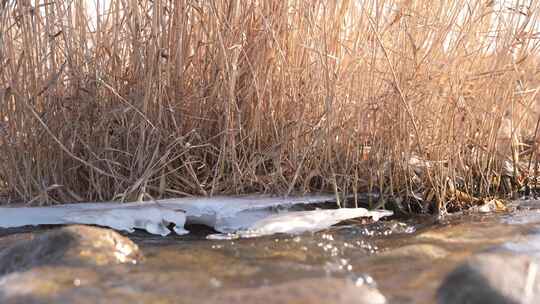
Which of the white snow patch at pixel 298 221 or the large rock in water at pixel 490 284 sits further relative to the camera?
the white snow patch at pixel 298 221

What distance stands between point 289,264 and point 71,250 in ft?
1.93

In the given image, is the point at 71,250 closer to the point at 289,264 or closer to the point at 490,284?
the point at 289,264

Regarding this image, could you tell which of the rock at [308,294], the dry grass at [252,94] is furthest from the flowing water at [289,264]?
the dry grass at [252,94]

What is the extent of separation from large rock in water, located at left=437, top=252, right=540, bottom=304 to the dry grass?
90cm

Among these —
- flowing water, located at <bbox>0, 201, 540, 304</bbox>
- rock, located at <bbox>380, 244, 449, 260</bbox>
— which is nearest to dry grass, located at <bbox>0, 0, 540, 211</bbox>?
flowing water, located at <bbox>0, 201, 540, 304</bbox>

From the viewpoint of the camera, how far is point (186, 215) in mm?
2342

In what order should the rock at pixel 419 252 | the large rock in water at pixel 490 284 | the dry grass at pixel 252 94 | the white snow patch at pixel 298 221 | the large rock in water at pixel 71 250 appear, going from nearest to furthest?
the large rock in water at pixel 490 284, the large rock in water at pixel 71 250, the rock at pixel 419 252, the white snow patch at pixel 298 221, the dry grass at pixel 252 94

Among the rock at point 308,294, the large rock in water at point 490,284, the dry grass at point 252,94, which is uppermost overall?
the dry grass at point 252,94

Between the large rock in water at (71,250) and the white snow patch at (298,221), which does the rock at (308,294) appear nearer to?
the large rock in water at (71,250)

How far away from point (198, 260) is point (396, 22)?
46.4 inches

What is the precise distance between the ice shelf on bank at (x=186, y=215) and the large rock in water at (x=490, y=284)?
78 centimetres

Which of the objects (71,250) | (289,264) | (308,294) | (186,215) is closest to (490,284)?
(308,294)

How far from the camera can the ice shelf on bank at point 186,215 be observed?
2.29 meters

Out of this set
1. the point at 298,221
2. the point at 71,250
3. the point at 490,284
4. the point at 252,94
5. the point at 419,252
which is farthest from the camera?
the point at 252,94
